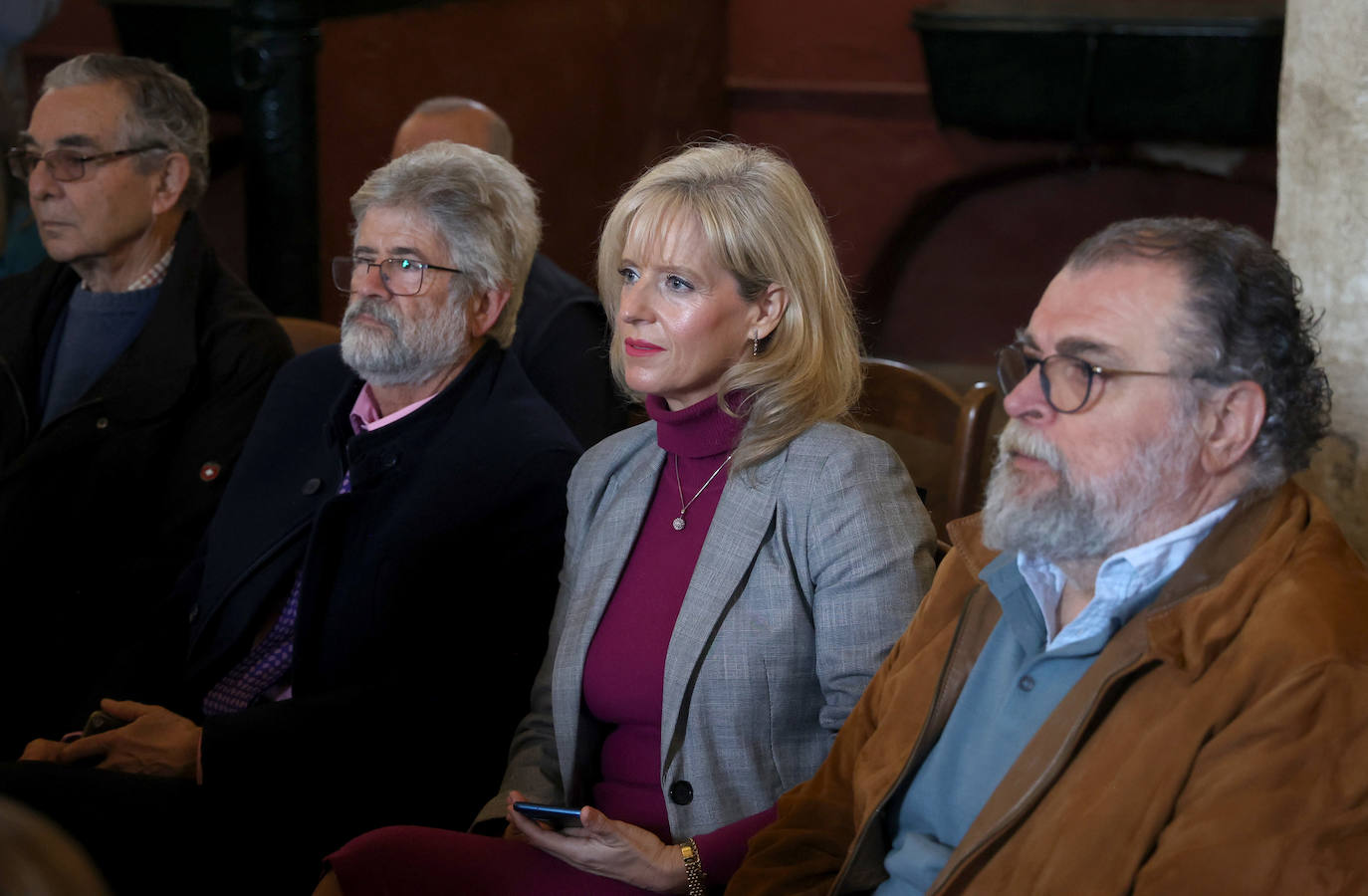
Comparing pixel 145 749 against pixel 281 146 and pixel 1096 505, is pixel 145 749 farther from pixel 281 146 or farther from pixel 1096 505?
pixel 281 146

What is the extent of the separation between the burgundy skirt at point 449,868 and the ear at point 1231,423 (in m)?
0.88

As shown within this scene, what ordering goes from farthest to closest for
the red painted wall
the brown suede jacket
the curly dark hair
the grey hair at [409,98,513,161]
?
1. the red painted wall
2. the grey hair at [409,98,513,161]
3. the curly dark hair
4. the brown suede jacket

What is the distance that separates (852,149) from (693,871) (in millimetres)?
4507

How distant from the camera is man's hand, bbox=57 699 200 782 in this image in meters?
2.02

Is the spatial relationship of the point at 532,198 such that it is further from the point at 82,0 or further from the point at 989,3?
the point at 989,3

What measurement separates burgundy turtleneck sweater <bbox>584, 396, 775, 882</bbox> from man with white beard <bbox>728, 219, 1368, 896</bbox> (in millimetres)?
279

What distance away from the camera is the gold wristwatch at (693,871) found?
66.6 inches

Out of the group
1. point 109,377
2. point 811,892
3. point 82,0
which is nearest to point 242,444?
point 109,377

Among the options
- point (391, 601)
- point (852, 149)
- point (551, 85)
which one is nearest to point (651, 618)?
point (391, 601)

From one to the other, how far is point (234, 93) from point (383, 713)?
2.78 m

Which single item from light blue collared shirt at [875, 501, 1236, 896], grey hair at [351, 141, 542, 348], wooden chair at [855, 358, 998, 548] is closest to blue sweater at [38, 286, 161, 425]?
grey hair at [351, 141, 542, 348]

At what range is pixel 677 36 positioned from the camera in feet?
18.1

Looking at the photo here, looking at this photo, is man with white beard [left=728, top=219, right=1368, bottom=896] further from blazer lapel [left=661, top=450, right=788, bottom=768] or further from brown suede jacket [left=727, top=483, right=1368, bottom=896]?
blazer lapel [left=661, top=450, right=788, bottom=768]

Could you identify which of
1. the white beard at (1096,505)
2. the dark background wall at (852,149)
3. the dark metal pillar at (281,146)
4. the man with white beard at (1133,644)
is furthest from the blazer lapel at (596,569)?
the dark background wall at (852,149)
